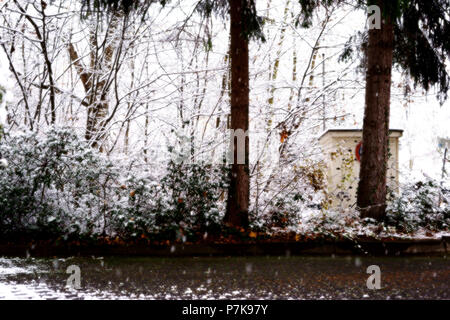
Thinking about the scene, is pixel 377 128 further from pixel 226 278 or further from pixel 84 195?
pixel 84 195

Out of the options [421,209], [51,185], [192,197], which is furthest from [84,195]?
[421,209]

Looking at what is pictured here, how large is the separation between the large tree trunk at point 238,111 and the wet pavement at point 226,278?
126 cm

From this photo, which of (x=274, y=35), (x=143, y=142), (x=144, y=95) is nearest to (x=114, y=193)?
(x=144, y=95)

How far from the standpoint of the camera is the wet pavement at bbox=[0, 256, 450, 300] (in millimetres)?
5285

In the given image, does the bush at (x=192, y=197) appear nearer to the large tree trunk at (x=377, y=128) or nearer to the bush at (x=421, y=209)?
the large tree trunk at (x=377, y=128)

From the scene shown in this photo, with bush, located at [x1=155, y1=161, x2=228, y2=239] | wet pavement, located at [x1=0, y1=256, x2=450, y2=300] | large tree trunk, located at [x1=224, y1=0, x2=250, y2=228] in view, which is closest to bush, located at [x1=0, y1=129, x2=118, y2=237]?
wet pavement, located at [x1=0, y1=256, x2=450, y2=300]

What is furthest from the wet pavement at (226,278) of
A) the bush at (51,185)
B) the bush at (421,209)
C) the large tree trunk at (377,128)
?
the large tree trunk at (377,128)

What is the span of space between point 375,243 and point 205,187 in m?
3.37

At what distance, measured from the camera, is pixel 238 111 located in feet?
29.3

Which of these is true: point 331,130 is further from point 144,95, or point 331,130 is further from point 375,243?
point 144,95

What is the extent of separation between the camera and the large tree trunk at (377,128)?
9211 millimetres

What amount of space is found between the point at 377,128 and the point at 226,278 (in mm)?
4928

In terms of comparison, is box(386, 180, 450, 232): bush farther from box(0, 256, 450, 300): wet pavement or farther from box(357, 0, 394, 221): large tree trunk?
box(0, 256, 450, 300): wet pavement

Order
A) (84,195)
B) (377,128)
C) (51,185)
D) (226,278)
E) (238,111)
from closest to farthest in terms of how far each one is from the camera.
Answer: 1. (226,278)
2. (84,195)
3. (51,185)
4. (238,111)
5. (377,128)
